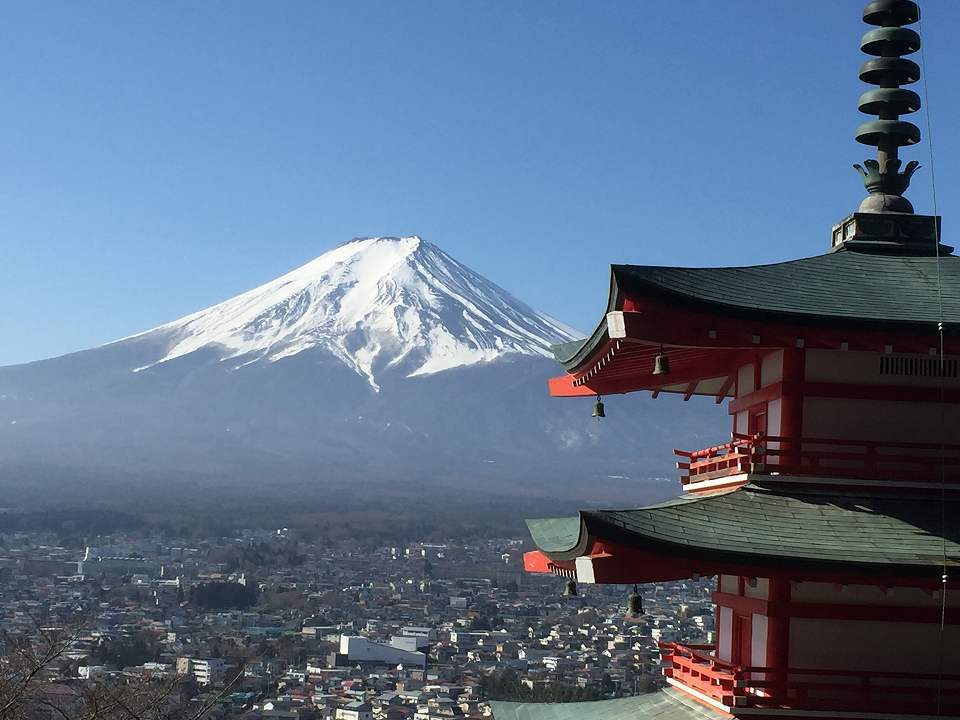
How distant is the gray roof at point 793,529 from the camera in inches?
459

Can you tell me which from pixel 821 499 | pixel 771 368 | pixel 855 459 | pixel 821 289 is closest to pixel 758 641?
pixel 821 499

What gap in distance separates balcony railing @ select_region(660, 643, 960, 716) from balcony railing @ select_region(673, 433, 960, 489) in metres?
1.46

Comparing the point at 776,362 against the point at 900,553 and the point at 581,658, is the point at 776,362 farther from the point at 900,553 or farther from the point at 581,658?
the point at 581,658

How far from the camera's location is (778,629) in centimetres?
1266

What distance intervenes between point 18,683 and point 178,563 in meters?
114

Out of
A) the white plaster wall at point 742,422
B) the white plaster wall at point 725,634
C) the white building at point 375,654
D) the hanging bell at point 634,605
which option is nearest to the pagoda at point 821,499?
the hanging bell at point 634,605

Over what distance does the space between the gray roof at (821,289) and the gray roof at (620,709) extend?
3.08m

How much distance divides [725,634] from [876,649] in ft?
7.49

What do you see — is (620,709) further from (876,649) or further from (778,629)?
(876,649)

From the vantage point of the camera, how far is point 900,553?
11.9m

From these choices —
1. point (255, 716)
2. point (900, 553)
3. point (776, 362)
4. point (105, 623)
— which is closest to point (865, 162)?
point (776, 362)

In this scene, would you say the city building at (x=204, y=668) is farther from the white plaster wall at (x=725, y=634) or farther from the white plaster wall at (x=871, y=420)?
the white plaster wall at (x=871, y=420)

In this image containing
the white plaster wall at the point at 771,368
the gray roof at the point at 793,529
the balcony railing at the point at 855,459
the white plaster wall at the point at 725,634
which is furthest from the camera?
the white plaster wall at the point at 725,634

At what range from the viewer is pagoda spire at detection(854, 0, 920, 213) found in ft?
46.7
